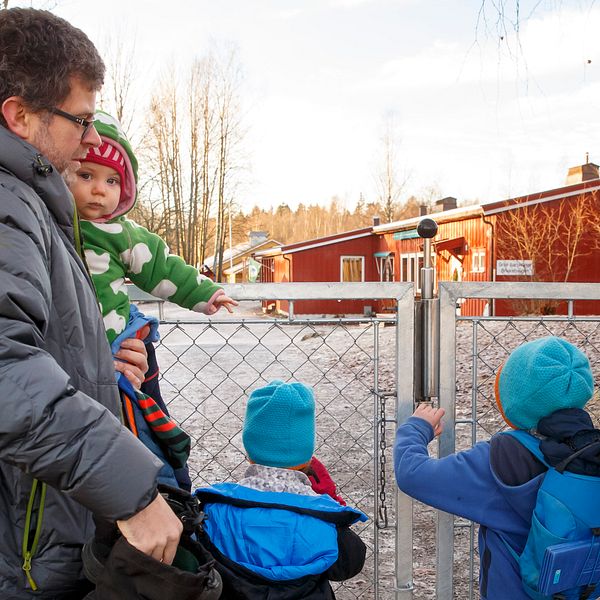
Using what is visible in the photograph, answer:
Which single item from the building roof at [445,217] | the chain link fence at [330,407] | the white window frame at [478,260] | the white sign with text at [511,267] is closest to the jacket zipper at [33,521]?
the chain link fence at [330,407]

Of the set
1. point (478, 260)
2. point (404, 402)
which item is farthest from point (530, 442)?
point (478, 260)

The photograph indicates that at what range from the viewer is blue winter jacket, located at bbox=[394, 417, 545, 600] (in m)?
1.81

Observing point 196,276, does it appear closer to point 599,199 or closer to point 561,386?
point 561,386

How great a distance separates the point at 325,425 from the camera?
6.97 m

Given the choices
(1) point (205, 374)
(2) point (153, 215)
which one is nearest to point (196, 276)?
(1) point (205, 374)

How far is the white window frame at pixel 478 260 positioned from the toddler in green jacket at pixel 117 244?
1851cm

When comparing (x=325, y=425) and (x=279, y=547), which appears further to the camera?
(x=325, y=425)

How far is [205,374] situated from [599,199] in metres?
14.7

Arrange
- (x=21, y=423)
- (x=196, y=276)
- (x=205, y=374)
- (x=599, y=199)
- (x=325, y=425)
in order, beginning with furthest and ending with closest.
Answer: (x=599, y=199) → (x=205, y=374) → (x=325, y=425) → (x=196, y=276) → (x=21, y=423)

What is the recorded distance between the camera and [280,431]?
6.03 ft

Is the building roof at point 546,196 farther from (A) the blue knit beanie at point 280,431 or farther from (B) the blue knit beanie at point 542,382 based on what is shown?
(A) the blue knit beanie at point 280,431

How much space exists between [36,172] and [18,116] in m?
0.13

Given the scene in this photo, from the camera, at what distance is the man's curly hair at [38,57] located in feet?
4.16

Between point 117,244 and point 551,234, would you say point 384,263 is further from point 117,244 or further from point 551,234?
point 117,244
